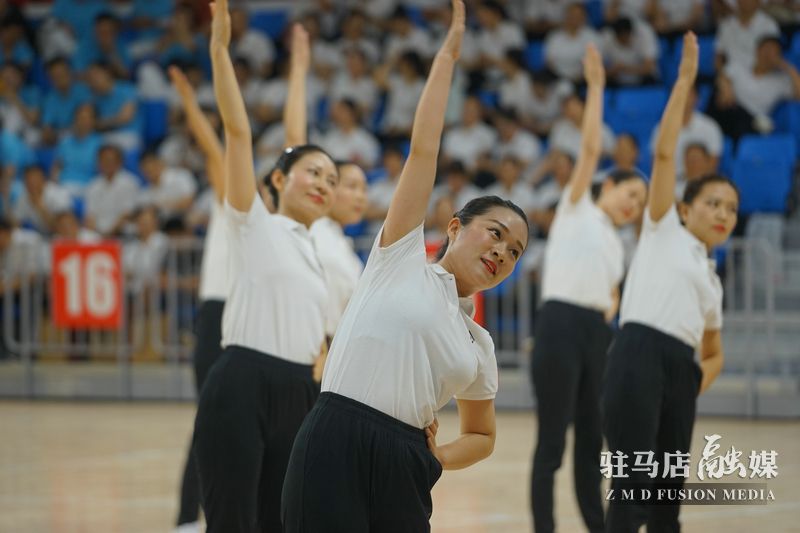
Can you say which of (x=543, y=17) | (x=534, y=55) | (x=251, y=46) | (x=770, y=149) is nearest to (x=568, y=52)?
(x=534, y=55)

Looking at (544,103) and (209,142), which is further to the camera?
(544,103)

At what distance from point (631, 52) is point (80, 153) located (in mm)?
6347

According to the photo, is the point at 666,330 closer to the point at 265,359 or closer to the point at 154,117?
the point at 265,359

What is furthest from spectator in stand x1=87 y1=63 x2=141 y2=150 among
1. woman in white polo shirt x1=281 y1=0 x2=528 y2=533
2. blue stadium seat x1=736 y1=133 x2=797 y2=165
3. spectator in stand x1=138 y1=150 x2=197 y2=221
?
woman in white polo shirt x1=281 y1=0 x2=528 y2=533

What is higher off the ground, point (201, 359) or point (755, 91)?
point (755, 91)

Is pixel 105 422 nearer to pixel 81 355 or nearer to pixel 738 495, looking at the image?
pixel 81 355

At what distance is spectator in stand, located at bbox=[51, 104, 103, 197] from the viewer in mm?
14969

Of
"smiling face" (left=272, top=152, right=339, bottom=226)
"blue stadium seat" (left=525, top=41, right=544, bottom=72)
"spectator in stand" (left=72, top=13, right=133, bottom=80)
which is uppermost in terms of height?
"spectator in stand" (left=72, top=13, right=133, bottom=80)

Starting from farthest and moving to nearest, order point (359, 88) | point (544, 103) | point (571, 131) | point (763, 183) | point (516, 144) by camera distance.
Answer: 1. point (359, 88)
2. point (544, 103)
3. point (516, 144)
4. point (571, 131)
5. point (763, 183)

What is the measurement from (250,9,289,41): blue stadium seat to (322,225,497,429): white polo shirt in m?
13.3

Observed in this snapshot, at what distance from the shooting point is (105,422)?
1169 cm

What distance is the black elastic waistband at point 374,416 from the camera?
3.48 m

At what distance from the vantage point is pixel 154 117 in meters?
15.6

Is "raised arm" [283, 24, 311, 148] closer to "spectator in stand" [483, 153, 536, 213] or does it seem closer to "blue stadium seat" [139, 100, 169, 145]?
"spectator in stand" [483, 153, 536, 213]
